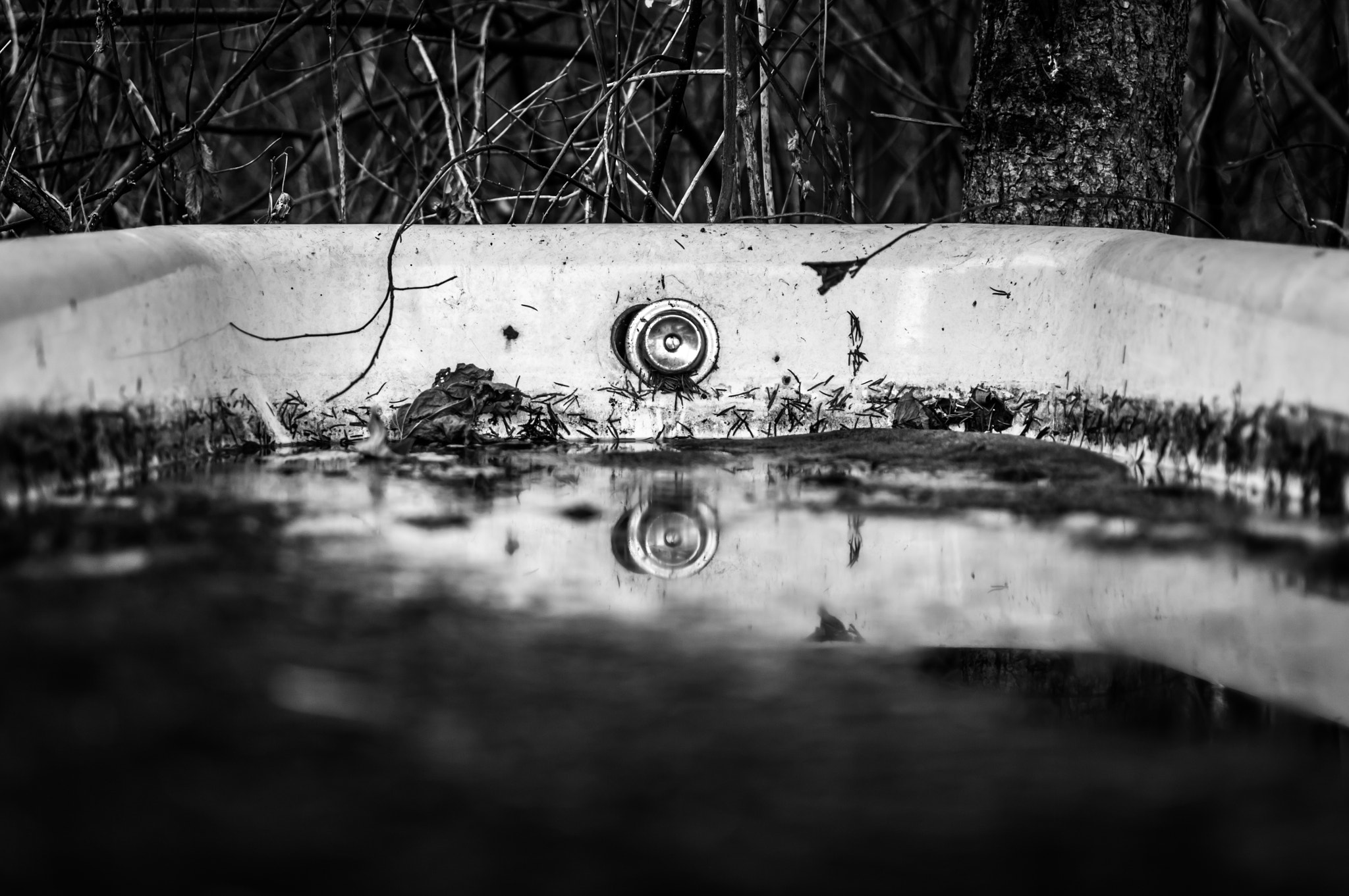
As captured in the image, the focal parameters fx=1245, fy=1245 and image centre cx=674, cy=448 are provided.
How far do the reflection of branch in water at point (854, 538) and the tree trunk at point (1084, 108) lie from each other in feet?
2.56

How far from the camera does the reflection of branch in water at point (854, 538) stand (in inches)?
38.2

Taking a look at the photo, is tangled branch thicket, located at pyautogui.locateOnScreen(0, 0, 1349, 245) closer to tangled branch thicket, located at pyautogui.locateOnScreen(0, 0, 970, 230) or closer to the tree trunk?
tangled branch thicket, located at pyautogui.locateOnScreen(0, 0, 970, 230)

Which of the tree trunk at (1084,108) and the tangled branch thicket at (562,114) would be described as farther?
the tangled branch thicket at (562,114)

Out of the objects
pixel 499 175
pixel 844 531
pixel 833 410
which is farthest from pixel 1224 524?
pixel 499 175

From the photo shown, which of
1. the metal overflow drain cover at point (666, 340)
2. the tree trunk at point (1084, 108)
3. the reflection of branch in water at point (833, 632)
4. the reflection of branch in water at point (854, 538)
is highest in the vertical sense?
the tree trunk at point (1084, 108)

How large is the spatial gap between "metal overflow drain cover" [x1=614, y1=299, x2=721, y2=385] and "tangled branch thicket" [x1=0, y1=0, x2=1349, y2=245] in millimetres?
237

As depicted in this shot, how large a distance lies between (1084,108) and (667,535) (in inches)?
38.4

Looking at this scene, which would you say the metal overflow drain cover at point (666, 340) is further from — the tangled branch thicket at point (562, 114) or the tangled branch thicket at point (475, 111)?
the tangled branch thicket at point (475, 111)

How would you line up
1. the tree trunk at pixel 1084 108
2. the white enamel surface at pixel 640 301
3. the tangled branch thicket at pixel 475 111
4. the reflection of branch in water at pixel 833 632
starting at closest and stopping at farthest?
the reflection of branch in water at pixel 833 632, the white enamel surface at pixel 640 301, the tree trunk at pixel 1084 108, the tangled branch thicket at pixel 475 111

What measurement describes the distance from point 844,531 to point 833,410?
16.3 inches

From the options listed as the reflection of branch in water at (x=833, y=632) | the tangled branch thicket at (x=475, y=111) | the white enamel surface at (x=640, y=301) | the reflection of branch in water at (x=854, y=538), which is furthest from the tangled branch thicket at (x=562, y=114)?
the reflection of branch in water at (x=833, y=632)

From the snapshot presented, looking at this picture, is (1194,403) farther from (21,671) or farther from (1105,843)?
(21,671)

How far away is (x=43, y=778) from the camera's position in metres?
0.52

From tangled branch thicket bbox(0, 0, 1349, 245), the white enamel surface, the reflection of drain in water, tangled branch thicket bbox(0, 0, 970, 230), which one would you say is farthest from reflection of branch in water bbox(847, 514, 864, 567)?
tangled branch thicket bbox(0, 0, 970, 230)
